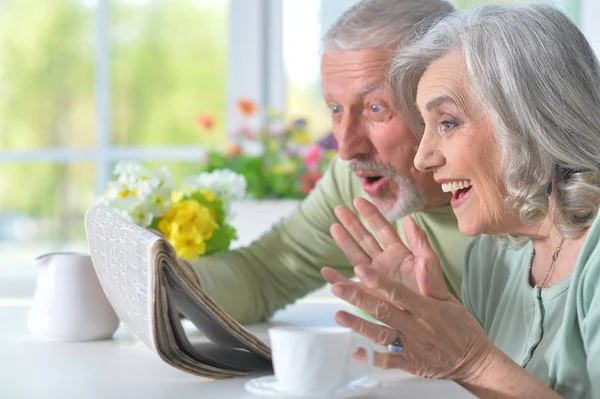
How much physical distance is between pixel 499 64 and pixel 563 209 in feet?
0.79

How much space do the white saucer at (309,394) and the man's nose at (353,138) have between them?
80cm

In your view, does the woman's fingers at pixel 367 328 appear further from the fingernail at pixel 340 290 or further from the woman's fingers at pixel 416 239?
the woman's fingers at pixel 416 239

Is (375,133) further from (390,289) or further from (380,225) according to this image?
(390,289)

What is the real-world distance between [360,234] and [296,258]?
19.5 inches

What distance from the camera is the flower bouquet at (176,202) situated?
157cm

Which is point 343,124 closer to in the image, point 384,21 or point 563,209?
point 384,21

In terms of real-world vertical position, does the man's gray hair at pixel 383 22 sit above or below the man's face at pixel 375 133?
above

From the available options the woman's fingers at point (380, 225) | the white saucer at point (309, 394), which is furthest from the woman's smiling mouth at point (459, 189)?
the white saucer at point (309, 394)

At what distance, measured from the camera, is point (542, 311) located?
136cm

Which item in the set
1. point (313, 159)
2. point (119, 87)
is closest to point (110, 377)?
point (313, 159)

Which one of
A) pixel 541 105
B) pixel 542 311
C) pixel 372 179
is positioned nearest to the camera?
pixel 541 105

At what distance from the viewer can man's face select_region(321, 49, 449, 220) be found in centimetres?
172

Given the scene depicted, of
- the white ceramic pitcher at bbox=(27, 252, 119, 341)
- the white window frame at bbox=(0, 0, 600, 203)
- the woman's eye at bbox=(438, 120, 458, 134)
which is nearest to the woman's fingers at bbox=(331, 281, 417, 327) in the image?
the woman's eye at bbox=(438, 120, 458, 134)

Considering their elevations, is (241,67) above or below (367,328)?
above
